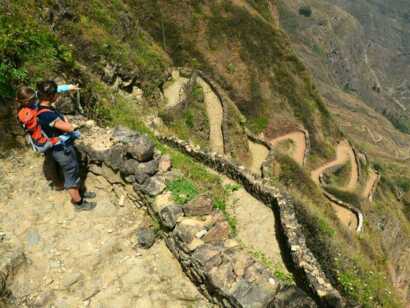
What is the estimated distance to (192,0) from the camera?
5444 cm

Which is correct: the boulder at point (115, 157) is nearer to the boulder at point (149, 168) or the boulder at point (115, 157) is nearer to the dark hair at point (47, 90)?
the boulder at point (149, 168)

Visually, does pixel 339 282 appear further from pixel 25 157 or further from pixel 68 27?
pixel 68 27

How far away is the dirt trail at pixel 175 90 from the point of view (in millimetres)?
29597

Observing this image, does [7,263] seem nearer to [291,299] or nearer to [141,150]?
[141,150]

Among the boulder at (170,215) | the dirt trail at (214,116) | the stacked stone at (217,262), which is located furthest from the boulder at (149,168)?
the dirt trail at (214,116)

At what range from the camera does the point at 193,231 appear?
757 cm

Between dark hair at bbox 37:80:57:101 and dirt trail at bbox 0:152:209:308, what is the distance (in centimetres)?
257

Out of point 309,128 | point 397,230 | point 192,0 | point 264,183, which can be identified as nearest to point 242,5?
point 192,0

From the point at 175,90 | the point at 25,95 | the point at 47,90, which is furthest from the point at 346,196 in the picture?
the point at 25,95

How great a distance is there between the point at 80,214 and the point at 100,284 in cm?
196

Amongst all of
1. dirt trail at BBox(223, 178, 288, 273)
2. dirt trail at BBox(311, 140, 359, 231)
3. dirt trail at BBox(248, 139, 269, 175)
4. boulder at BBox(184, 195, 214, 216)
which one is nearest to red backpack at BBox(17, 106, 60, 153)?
boulder at BBox(184, 195, 214, 216)

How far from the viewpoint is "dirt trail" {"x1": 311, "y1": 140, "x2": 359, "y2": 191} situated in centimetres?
4753

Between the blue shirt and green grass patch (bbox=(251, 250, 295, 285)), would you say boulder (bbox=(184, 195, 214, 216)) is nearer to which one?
green grass patch (bbox=(251, 250, 295, 285))

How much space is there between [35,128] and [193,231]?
390 cm
